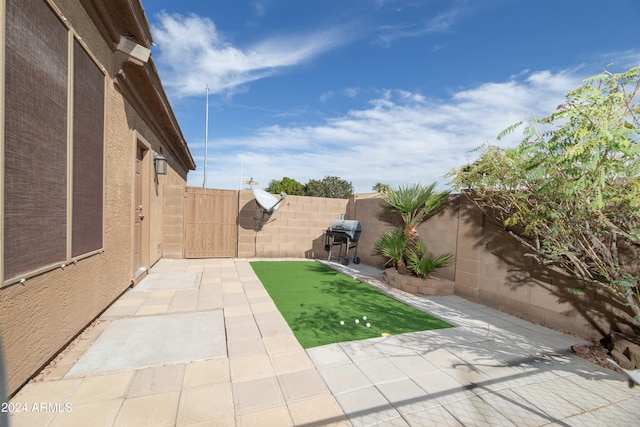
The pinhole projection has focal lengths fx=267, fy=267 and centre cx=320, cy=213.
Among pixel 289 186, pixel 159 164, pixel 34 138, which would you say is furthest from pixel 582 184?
pixel 289 186

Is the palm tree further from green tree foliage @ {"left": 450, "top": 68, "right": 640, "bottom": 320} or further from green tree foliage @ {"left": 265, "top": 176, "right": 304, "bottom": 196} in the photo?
green tree foliage @ {"left": 265, "top": 176, "right": 304, "bottom": 196}

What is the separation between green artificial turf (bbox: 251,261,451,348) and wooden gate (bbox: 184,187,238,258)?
2423 millimetres

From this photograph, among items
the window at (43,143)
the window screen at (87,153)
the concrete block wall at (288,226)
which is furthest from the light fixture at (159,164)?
the window at (43,143)

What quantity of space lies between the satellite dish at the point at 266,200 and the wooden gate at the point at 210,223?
765mm

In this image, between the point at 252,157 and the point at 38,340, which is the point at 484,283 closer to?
the point at 38,340

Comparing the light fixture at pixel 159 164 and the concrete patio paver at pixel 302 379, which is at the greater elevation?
the light fixture at pixel 159 164

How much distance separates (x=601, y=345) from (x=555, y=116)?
301 cm

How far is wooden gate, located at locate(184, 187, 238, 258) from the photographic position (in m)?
8.23

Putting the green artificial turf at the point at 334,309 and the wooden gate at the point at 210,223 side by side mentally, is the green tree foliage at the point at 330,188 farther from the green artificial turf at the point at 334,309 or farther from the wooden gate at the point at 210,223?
the green artificial turf at the point at 334,309

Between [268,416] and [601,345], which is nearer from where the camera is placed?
[268,416]

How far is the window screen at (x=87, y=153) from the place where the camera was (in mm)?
2936

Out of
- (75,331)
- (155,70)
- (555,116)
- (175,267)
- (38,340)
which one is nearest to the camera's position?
(38,340)

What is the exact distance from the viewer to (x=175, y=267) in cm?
696

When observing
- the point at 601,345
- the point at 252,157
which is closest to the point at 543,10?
the point at 601,345
